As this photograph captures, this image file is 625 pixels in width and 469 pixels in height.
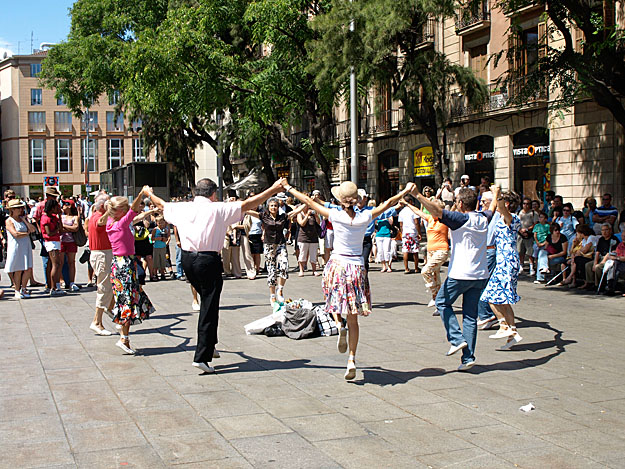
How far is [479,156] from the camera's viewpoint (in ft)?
92.5

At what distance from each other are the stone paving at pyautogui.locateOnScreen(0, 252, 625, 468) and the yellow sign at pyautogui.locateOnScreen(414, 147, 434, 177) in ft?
70.6

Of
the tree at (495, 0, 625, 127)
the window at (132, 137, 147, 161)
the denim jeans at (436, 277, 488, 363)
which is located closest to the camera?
the denim jeans at (436, 277, 488, 363)

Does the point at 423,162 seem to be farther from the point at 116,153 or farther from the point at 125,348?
the point at 116,153

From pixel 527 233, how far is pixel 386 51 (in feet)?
25.5

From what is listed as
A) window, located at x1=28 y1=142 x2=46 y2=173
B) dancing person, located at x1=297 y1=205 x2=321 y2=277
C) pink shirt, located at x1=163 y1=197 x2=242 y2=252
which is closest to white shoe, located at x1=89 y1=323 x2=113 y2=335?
pink shirt, located at x1=163 y1=197 x2=242 y2=252

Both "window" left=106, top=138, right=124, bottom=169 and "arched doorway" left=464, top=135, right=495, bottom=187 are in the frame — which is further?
"window" left=106, top=138, right=124, bottom=169

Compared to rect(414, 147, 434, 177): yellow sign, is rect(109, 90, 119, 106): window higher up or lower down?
higher up

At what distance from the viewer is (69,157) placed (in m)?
85.0

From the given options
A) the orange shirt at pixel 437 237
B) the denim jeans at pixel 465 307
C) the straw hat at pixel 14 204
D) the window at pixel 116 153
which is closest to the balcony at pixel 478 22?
the orange shirt at pixel 437 237

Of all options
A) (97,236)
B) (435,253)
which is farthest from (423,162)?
(97,236)

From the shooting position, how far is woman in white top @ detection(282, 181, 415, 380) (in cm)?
672

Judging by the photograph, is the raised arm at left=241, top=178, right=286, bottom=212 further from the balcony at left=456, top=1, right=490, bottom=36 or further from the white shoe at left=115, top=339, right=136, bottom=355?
the balcony at left=456, top=1, right=490, bottom=36

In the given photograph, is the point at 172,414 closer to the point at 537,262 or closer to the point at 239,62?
the point at 537,262

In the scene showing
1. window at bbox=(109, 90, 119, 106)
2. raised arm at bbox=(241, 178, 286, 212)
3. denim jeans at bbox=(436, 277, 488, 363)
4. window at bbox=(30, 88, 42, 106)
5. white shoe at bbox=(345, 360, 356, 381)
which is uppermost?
window at bbox=(30, 88, 42, 106)
